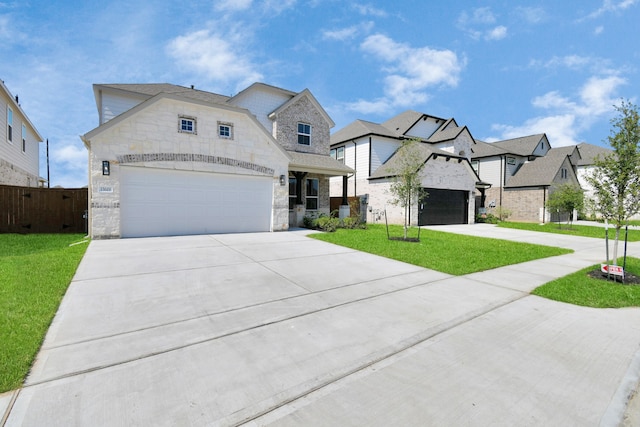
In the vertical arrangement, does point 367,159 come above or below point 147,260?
above

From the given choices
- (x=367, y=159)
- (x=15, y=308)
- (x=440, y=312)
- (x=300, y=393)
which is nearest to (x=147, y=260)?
(x=15, y=308)

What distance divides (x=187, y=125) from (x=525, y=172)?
2869cm

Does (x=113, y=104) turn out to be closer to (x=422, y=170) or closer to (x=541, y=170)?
(x=422, y=170)

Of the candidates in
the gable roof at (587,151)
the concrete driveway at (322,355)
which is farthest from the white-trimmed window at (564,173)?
the concrete driveway at (322,355)

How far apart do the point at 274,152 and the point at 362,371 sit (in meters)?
12.0

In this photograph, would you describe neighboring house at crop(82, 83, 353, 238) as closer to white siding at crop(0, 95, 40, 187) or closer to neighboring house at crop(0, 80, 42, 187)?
neighboring house at crop(0, 80, 42, 187)

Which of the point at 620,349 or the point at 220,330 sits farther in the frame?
the point at 220,330

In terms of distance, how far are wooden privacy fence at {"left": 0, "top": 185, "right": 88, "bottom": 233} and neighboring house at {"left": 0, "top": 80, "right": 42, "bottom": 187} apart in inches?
133

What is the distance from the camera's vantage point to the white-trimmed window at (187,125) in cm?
1155

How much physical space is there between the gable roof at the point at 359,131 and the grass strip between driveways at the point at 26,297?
61.5 feet

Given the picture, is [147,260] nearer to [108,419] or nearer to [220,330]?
[220,330]

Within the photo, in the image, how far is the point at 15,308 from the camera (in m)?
4.00

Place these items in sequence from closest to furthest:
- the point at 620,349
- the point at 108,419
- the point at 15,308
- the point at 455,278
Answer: the point at 108,419 → the point at 620,349 → the point at 15,308 → the point at 455,278

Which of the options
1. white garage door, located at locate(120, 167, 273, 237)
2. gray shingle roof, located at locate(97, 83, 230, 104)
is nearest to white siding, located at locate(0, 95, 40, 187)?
gray shingle roof, located at locate(97, 83, 230, 104)
